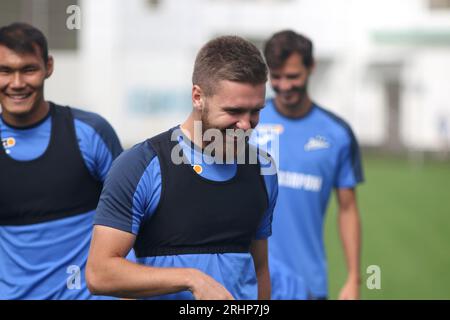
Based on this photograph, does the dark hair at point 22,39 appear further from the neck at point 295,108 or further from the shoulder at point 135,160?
the neck at point 295,108

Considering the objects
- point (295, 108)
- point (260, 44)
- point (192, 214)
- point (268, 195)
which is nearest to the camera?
point (192, 214)

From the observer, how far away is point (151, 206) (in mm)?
3135

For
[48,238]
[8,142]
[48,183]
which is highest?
[8,142]

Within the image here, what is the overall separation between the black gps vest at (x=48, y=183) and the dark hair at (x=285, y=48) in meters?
1.62

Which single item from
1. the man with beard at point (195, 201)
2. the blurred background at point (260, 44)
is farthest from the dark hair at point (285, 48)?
the blurred background at point (260, 44)

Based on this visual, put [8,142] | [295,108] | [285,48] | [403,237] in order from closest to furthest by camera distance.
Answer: [8,142], [285,48], [295,108], [403,237]

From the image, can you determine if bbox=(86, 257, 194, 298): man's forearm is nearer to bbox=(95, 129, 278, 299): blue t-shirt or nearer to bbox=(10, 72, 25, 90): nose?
bbox=(95, 129, 278, 299): blue t-shirt

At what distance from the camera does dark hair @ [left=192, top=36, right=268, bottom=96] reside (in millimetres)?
3131

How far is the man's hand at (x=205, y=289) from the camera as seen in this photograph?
286 centimetres

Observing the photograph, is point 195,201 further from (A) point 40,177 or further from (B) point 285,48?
(B) point 285,48

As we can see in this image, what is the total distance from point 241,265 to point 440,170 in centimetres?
2471

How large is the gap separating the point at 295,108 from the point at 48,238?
212cm

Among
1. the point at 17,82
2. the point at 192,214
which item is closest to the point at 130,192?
the point at 192,214

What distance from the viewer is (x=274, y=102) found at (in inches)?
227
